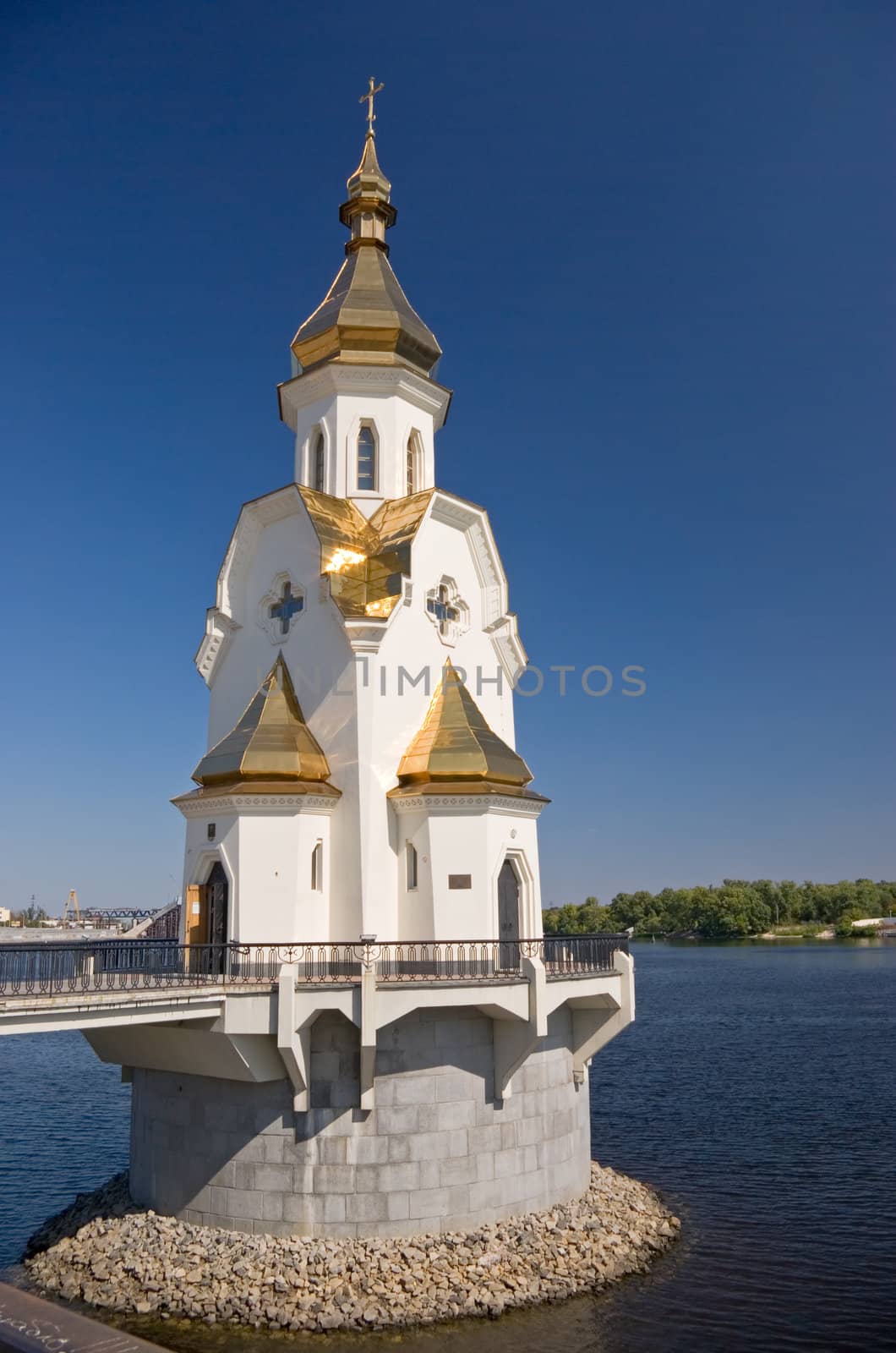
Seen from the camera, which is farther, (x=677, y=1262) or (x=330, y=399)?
(x=330, y=399)

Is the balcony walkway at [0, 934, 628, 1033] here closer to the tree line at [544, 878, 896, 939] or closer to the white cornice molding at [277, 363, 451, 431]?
the white cornice molding at [277, 363, 451, 431]

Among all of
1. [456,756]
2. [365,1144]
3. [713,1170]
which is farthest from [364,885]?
[713,1170]

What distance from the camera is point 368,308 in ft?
75.9

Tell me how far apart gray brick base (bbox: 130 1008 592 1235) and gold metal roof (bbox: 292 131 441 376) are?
1467 cm

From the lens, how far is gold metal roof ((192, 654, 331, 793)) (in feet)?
59.8

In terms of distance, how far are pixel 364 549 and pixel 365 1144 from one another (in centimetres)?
1126

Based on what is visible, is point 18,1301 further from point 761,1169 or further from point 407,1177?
point 761,1169

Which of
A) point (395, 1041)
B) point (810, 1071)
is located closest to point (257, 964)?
point (395, 1041)

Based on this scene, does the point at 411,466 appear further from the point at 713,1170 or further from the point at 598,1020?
the point at 713,1170

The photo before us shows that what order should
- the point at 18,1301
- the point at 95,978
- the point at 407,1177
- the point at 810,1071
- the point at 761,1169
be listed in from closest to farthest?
1. the point at 18,1301
2. the point at 95,978
3. the point at 407,1177
4. the point at 761,1169
5. the point at 810,1071

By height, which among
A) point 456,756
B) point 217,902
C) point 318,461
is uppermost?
point 318,461

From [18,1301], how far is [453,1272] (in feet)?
19.6

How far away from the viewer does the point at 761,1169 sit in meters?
21.9

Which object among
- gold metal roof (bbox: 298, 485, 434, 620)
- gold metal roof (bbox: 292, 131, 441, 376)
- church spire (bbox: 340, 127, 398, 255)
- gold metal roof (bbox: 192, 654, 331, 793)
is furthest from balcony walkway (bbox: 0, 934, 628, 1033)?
church spire (bbox: 340, 127, 398, 255)
